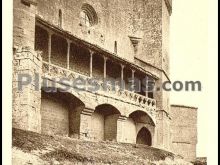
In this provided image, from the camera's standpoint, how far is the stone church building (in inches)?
719

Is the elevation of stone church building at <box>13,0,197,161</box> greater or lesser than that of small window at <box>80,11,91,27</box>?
lesser

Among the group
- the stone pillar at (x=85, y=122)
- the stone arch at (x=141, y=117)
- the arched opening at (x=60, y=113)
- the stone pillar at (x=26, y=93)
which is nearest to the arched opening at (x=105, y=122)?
the stone pillar at (x=85, y=122)

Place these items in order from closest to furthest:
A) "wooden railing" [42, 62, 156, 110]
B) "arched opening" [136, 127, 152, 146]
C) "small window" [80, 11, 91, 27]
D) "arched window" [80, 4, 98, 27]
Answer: "wooden railing" [42, 62, 156, 110]
"small window" [80, 11, 91, 27]
"arched window" [80, 4, 98, 27]
"arched opening" [136, 127, 152, 146]

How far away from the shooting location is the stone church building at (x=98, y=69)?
59.9 feet

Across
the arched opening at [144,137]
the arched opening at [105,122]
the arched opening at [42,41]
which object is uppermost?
the arched opening at [42,41]

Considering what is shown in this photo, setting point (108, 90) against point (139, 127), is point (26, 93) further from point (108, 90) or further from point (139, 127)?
point (139, 127)

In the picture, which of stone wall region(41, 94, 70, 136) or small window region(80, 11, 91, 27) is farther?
small window region(80, 11, 91, 27)

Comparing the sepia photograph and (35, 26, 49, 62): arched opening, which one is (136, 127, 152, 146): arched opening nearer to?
the sepia photograph

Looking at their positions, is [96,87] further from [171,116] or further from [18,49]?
[171,116]

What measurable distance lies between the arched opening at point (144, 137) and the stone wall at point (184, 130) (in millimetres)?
4073

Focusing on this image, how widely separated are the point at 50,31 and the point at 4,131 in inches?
416

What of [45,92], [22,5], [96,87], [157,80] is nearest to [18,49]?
[22,5]

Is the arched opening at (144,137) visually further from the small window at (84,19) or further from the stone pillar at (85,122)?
the small window at (84,19)

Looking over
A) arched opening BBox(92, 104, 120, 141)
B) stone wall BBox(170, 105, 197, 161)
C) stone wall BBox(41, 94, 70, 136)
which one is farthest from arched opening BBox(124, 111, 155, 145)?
stone wall BBox(41, 94, 70, 136)
